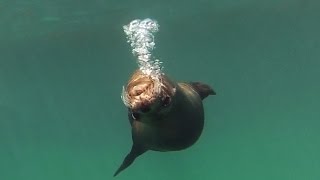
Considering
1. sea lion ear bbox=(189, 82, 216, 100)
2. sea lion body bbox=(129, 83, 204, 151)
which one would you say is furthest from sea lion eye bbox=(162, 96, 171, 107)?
sea lion ear bbox=(189, 82, 216, 100)

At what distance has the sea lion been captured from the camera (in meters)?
3.20

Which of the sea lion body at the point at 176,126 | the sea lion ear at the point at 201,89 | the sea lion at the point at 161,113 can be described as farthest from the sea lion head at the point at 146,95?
the sea lion ear at the point at 201,89

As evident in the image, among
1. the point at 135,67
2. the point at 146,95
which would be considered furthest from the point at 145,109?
the point at 135,67

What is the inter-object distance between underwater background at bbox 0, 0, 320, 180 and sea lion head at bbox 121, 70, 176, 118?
16675mm

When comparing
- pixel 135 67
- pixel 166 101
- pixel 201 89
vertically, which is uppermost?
pixel 135 67

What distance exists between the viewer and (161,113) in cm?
343

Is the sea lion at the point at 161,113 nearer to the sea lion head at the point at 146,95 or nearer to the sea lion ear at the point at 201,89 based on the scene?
the sea lion head at the point at 146,95

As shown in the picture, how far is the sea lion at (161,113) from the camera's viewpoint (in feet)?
10.5

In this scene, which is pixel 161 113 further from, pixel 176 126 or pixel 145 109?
pixel 176 126

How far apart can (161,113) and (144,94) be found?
0.32 m

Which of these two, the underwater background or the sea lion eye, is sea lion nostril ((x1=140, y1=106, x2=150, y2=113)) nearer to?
the sea lion eye

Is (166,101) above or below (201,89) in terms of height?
below

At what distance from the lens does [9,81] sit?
42000 mm

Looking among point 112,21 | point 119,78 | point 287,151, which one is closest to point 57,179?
point 287,151
